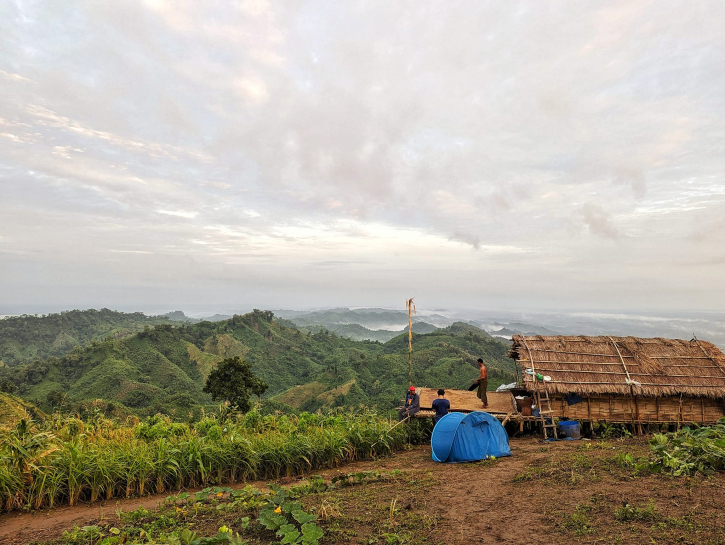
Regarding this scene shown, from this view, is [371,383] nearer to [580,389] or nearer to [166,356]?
[166,356]

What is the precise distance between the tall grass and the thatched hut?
5.97 metres

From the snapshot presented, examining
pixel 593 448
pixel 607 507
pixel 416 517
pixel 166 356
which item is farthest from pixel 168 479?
pixel 166 356

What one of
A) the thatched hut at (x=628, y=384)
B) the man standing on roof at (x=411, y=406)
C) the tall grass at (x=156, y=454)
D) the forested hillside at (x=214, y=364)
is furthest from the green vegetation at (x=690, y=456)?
the forested hillside at (x=214, y=364)

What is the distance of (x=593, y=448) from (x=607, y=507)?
17.6ft

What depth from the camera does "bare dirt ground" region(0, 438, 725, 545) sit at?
14.3ft

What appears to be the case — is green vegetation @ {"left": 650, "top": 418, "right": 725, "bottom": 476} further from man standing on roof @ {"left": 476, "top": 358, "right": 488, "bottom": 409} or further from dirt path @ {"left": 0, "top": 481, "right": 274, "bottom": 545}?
dirt path @ {"left": 0, "top": 481, "right": 274, "bottom": 545}

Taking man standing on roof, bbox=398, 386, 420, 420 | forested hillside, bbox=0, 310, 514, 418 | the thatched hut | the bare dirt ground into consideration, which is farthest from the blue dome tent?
forested hillside, bbox=0, 310, 514, 418

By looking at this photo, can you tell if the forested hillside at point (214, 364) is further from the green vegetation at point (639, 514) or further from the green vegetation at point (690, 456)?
the green vegetation at point (639, 514)

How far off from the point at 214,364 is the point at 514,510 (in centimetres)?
6136

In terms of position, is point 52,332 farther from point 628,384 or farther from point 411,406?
point 628,384

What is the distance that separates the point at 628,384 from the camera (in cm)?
1248

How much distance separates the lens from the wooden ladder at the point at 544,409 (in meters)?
11.9

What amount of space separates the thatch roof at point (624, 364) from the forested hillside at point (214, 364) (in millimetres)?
23831

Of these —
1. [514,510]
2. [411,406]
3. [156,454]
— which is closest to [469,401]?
[411,406]
